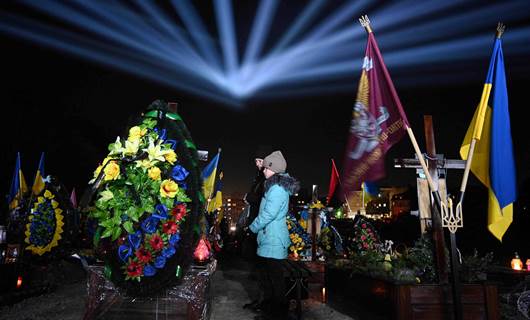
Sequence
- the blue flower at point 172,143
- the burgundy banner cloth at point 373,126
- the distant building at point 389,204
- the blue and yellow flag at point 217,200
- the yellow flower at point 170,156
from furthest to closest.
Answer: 1. the distant building at point 389,204
2. the blue and yellow flag at point 217,200
3. the burgundy banner cloth at point 373,126
4. the blue flower at point 172,143
5. the yellow flower at point 170,156

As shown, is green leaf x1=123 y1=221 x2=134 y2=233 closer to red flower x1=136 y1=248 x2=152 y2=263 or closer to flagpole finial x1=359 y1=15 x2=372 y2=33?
red flower x1=136 y1=248 x2=152 y2=263

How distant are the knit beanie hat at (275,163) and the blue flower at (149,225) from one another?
7.38 ft

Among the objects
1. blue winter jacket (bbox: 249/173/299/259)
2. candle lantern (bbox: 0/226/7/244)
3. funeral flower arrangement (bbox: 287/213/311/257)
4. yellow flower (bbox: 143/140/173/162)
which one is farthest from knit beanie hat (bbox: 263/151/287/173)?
candle lantern (bbox: 0/226/7/244)

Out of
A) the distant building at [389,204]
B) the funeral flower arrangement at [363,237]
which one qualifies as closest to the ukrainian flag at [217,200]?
the funeral flower arrangement at [363,237]

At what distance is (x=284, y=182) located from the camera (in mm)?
4914

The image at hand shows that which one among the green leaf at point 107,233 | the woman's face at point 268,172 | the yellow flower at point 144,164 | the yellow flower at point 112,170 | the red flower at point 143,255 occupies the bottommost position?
the red flower at point 143,255

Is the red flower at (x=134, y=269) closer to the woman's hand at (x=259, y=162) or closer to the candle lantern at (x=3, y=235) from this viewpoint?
the woman's hand at (x=259, y=162)

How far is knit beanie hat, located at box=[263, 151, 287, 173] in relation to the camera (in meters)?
5.09

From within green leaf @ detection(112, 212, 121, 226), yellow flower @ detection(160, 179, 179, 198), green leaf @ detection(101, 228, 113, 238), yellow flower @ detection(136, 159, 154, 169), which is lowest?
green leaf @ detection(101, 228, 113, 238)

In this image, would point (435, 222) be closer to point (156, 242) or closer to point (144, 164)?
point (156, 242)

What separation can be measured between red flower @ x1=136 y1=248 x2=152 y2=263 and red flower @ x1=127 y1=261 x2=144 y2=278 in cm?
6

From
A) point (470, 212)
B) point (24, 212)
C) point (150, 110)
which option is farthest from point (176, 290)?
point (470, 212)

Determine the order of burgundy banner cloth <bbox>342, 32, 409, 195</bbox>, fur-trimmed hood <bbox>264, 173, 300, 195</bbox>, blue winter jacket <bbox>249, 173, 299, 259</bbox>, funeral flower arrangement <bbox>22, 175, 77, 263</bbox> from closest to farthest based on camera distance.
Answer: burgundy banner cloth <bbox>342, 32, 409, 195</bbox> → blue winter jacket <bbox>249, 173, 299, 259</bbox> → fur-trimmed hood <bbox>264, 173, 300, 195</bbox> → funeral flower arrangement <bbox>22, 175, 77, 263</bbox>

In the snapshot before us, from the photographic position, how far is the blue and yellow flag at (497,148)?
388 centimetres
